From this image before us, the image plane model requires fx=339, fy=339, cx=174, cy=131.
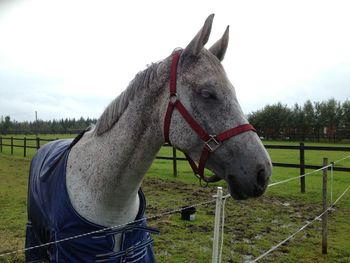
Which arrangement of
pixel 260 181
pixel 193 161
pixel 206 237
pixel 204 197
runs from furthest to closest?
pixel 204 197
pixel 206 237
pixel 193 161
pixel 260 181

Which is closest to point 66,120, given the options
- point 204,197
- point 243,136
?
point 204,197

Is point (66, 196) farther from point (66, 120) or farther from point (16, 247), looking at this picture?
point (66, 120)

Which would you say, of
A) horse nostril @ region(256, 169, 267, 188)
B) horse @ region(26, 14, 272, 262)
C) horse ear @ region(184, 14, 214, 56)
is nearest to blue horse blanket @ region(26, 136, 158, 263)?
horse @ region(26, 14, 272, 262)

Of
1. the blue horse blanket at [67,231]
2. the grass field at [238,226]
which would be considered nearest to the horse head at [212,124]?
the blue horse blanket at [67,231]

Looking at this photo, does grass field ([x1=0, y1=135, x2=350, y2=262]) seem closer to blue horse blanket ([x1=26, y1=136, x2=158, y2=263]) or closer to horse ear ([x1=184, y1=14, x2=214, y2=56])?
blue horse blanket ([x1=26, y1=136, x2=158, y2=263])

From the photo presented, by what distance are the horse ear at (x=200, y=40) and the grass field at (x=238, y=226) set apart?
346 centimetres

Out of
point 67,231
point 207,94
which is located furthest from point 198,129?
point 67,231

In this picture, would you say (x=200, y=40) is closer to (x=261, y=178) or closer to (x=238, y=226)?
(x=261, y=178)

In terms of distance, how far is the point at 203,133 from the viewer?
71.4 inches

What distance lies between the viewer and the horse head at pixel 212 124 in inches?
67.1

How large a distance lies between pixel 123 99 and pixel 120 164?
1.38ft

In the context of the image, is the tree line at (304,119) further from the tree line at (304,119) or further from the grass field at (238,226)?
the grass field at (238,226)

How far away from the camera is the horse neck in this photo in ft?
6.77

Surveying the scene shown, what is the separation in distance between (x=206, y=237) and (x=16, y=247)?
9.59ft
